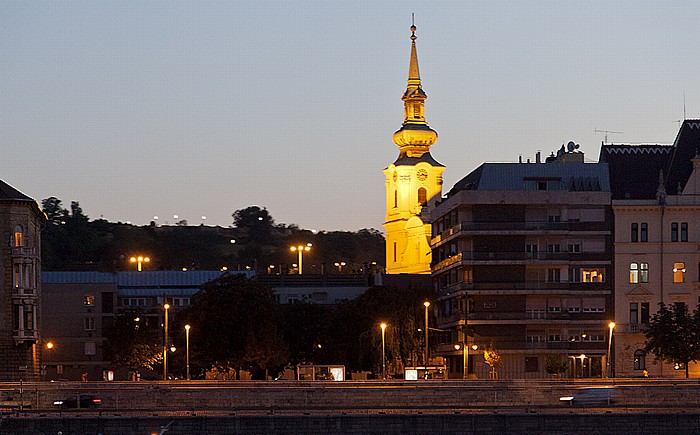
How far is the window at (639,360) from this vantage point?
435ft

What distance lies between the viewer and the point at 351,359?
146625mm

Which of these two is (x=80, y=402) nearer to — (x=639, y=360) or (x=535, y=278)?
(x=535, y=278)

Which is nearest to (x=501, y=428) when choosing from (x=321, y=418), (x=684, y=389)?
(x=321, y=418)

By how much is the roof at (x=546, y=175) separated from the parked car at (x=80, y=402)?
49252 mm

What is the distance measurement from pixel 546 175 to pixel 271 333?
25.4 metres

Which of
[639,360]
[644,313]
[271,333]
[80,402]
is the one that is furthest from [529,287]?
[80,402]

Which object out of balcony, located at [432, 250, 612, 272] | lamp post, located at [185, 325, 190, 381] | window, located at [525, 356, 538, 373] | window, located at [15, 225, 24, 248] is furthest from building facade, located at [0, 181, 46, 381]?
window, located at [525, 356, 538, 373]

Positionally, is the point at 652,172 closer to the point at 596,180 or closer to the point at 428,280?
the point at 596,180

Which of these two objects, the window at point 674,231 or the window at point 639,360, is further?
the window at point 674,231

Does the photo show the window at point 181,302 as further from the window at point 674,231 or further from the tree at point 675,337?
the tree at point 675,337

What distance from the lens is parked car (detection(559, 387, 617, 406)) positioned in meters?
94.0

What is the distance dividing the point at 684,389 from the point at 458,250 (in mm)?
41252

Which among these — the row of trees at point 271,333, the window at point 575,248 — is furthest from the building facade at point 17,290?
the window at point 575,248

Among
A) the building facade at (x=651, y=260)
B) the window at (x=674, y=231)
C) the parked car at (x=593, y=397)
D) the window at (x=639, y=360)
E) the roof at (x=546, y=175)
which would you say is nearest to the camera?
the parked car at (x=593, y=397)
